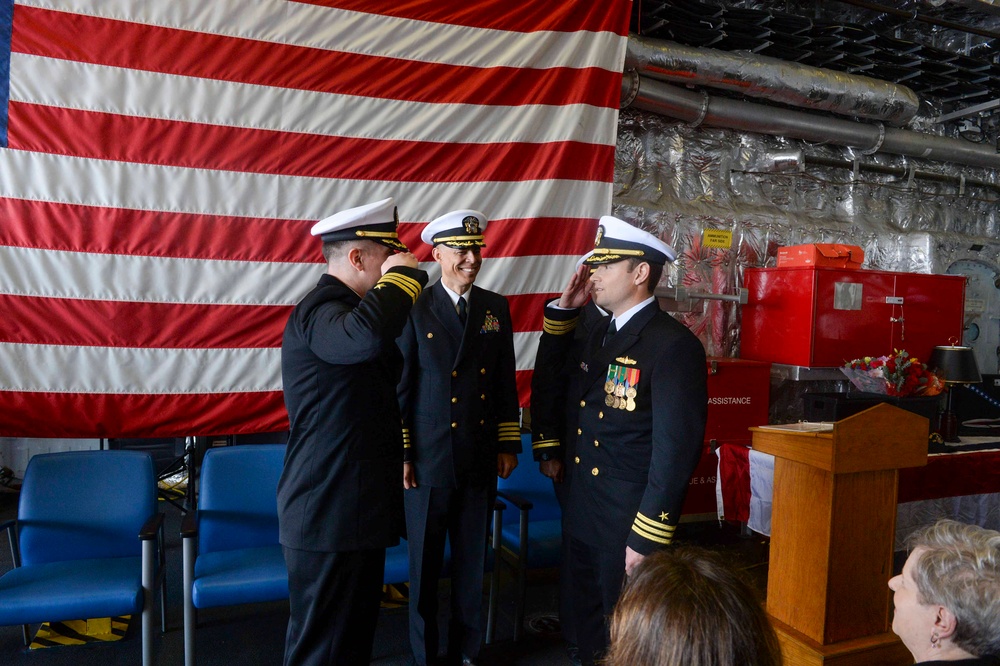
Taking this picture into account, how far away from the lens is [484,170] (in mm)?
3113

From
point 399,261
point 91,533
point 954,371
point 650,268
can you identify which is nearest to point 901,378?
point 954,371

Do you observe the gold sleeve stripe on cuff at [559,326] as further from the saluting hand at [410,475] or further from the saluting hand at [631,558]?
the saluting hand at [631,558]

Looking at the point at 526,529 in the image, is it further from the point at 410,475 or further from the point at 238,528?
the point at 238,528

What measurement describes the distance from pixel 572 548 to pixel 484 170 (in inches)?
69.9

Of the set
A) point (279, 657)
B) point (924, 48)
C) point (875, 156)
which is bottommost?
point (279, 657)

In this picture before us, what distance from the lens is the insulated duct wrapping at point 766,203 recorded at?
4180 millimetres

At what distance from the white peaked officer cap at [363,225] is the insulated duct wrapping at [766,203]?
7.99ft

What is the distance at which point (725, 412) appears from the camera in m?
3.91

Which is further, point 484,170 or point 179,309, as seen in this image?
point 484,170

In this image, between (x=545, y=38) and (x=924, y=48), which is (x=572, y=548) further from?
(x=924, y=48)

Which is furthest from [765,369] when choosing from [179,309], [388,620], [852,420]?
[179,309]

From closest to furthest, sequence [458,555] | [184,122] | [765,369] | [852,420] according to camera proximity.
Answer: [852,420], [458,555], [184,122], [765,369]

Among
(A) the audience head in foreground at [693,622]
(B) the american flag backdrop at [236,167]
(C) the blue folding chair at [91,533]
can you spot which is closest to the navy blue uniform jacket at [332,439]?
(C) the blue folding chair at [91,533]

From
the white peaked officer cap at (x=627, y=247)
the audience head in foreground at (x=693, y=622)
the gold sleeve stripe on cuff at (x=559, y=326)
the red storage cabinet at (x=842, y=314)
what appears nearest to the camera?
the audience head in foreground at (x=693, y=622)
